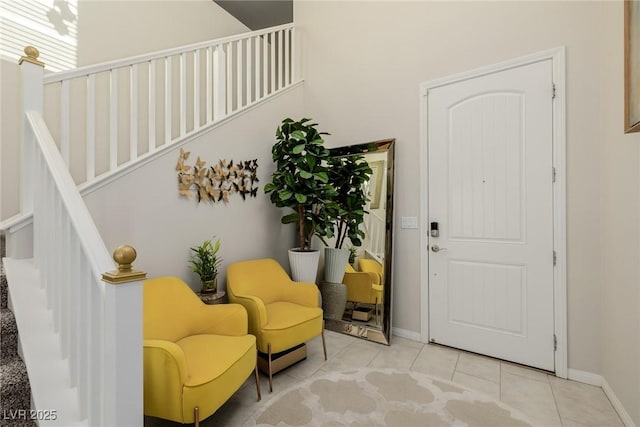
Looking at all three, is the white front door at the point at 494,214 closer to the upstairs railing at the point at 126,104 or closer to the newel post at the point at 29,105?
the upstairs railing at the point at 126,104

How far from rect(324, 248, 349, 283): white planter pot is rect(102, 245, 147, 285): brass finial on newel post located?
7.92 ft

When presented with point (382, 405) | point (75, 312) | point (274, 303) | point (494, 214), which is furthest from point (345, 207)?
point (75, 312)

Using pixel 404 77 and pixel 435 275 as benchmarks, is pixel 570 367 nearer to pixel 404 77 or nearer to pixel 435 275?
pixel 435 275

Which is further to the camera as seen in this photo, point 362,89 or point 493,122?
point 362,89

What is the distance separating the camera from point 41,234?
154 centimetres

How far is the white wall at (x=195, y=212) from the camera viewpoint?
2.07 meters

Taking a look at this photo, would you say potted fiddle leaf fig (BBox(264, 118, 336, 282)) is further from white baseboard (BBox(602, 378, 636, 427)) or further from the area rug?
white baseboard (BBox(602, 378, 636, 427))

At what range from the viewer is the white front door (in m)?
2.37

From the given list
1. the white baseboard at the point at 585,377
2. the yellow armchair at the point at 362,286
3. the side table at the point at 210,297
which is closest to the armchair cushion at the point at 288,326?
the side table at the point at 210,297

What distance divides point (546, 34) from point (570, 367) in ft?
8.28

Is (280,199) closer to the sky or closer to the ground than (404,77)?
closer to the ground

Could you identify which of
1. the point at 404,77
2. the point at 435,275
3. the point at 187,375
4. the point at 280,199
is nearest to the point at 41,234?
the point at 187,375

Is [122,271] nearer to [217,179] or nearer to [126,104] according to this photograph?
[217,179]

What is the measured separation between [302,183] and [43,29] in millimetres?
2526
